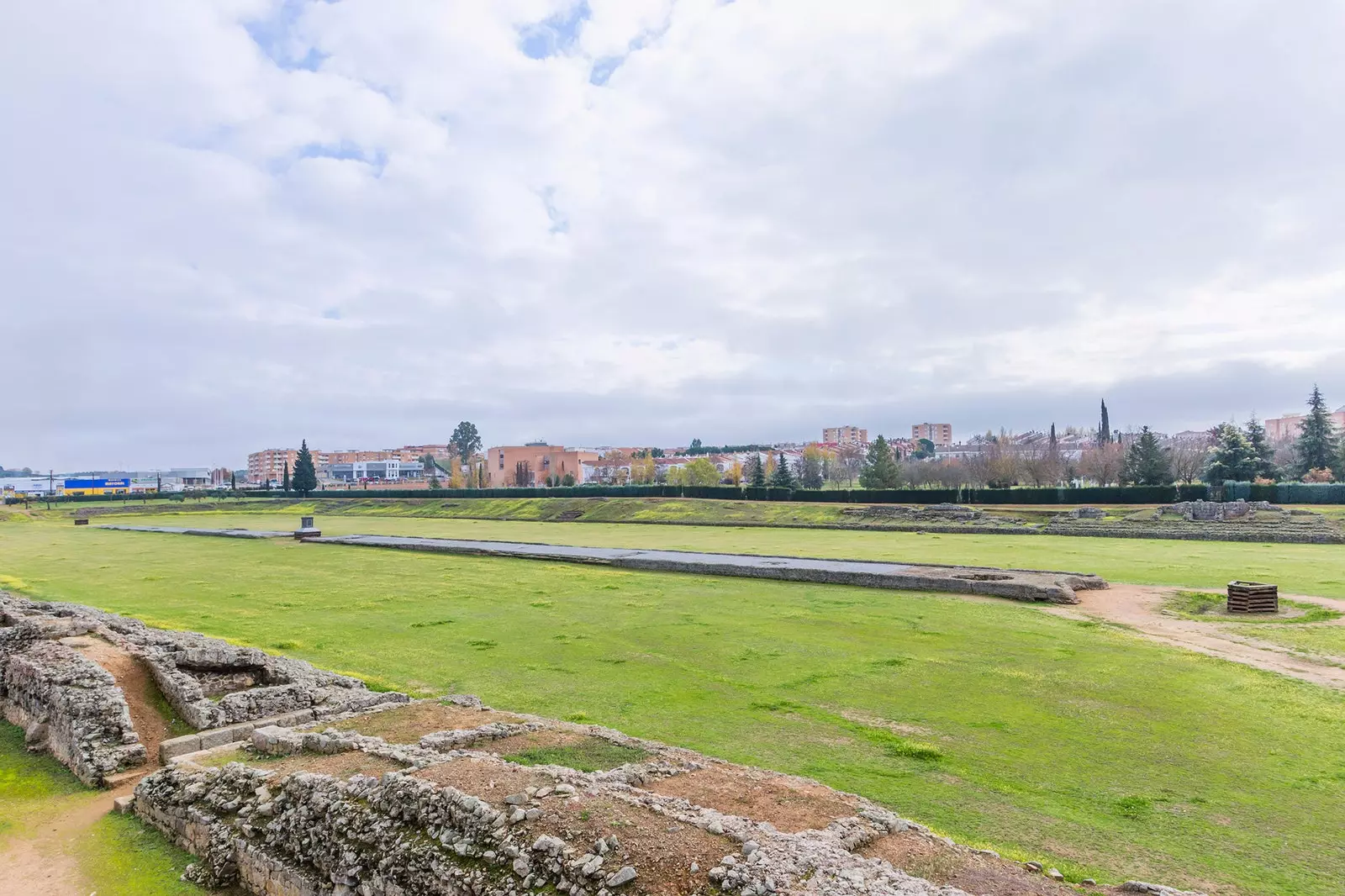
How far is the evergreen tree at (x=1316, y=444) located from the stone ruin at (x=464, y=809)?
6840 centimetres

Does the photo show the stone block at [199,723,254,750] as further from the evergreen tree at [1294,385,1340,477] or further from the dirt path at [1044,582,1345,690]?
the evergreen tree at [1294,385,1340,477]

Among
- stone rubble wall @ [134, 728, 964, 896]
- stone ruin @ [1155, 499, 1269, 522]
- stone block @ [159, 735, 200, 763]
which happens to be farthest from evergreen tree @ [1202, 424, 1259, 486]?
stone block @ [159, 735, 200, 763]

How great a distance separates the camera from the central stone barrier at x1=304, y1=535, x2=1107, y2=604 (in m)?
20.2

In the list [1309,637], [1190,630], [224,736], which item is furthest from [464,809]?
[1309,637]

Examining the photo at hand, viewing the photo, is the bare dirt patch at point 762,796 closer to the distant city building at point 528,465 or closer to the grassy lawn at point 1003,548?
the grassy lawn at point 1003,548

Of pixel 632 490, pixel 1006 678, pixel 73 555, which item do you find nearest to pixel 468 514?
pixel 632 490

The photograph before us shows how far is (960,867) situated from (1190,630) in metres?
13.0

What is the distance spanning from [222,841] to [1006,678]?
34.2 feet

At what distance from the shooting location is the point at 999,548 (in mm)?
33594

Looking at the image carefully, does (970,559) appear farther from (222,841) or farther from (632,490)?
(632,490)

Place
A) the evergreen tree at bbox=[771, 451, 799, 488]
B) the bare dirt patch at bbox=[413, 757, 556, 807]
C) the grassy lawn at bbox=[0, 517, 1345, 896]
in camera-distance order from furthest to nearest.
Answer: the evergreen tree at bbox=[771, 451, 799, 488]
the grassy lawn at bbox=[0, 517, 1345, 896]
the bare dirt patch at bbox=[413, 757, 556, 807]

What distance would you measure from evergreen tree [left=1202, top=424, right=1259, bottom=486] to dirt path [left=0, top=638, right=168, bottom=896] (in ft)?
196

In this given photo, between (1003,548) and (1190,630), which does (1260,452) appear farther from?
(1190,630)

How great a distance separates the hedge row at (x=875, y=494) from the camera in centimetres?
4819
